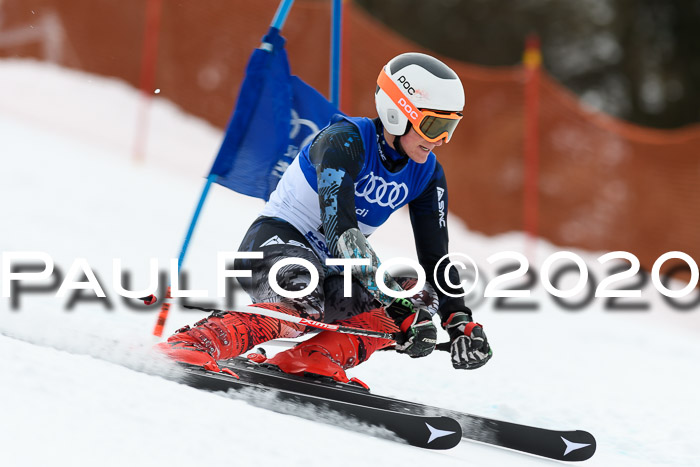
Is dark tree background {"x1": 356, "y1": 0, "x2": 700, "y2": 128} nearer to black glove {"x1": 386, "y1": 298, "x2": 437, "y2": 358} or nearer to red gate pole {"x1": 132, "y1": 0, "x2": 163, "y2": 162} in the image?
red gate pole {"x1": 132, "y1": 0, "x2": 163, "y2": 162}

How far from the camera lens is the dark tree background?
2108cm

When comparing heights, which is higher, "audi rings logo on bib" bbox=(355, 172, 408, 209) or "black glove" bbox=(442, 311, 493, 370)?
"audi rings logo on bib" bbox=(355, 172, 408, 209)

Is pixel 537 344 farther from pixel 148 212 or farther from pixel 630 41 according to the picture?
pixel 630 41

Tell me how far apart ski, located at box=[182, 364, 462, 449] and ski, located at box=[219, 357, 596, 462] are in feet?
0.54

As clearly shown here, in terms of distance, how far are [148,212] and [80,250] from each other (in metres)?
1.87

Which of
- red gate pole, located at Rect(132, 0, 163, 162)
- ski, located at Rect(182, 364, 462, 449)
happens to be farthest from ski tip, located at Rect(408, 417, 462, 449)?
red gate pole, located at Rect(132, 0, 163, 162)

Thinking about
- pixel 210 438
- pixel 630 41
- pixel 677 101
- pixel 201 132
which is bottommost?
pixel 210 438

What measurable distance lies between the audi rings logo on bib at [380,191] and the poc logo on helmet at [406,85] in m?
0.35

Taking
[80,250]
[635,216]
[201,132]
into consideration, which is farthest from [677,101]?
[80,250]

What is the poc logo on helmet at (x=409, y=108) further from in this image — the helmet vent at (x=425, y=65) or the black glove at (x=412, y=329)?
the black glove at (x=412, y=329)

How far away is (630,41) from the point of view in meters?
21.9

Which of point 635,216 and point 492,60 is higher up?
point 492,60

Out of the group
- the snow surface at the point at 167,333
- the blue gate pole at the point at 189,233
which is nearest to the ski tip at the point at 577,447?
the snow surface at the point at 167,333

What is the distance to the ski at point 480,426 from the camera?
324 cm
